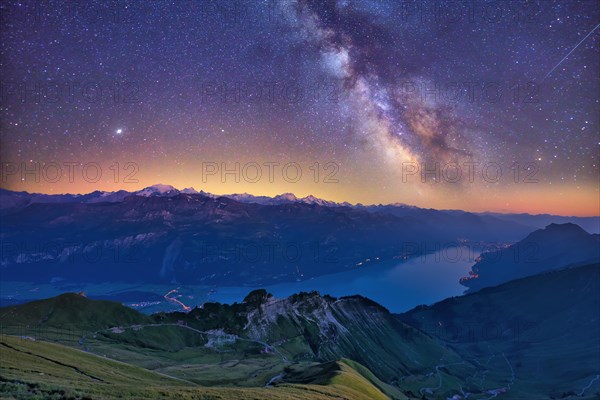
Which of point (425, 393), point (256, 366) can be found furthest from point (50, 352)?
point (425, 393)

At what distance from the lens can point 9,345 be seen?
65.1m

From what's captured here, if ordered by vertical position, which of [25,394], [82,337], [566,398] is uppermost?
[25,394]

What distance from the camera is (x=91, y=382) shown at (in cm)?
4775

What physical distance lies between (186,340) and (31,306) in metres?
75.0

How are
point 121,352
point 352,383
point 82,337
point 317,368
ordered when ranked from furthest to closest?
point 82,337 < point 121,352 < point 317,368 < point 352,383

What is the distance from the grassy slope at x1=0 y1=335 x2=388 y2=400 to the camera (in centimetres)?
3800

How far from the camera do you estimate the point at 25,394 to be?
34.6 metres

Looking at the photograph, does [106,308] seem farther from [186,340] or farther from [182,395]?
[182,395]

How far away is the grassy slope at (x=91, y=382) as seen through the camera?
38.0 m

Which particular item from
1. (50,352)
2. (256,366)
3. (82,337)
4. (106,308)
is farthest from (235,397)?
(106,308)

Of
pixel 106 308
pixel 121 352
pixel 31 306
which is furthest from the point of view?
pixel 106 308

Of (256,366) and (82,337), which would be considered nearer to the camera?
(256,366)

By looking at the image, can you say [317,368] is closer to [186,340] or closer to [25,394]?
[25,394]

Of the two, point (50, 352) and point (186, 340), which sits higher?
point (50, 352)
